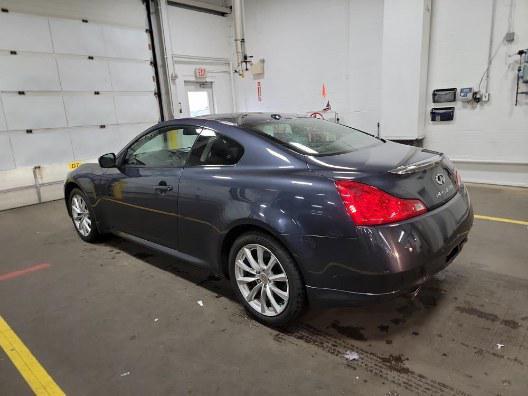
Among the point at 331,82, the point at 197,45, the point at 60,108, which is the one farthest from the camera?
the point at 197,45

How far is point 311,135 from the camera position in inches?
99.3

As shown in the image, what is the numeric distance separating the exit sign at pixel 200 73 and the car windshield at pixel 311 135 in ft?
19.8

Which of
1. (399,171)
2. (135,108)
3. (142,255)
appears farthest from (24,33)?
(399,171)

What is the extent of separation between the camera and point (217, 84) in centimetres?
877

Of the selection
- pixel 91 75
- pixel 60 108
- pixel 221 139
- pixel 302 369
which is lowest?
pixel 302 369

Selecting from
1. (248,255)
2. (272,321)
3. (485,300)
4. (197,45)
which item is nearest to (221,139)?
(248,255)

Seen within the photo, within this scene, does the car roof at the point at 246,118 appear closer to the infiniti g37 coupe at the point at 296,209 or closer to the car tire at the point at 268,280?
the infiniti g37 coupe at the point at 296,209

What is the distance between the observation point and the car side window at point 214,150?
237 centimetres

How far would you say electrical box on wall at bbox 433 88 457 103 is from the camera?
229 inches

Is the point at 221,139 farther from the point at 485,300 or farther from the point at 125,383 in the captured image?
the point at 485,300

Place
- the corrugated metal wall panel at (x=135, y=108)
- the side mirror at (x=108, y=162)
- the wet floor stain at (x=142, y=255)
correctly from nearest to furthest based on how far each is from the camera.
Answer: the side mirror at (x=108, y=162)
the wet floor stain at (x=142, y=255)
the corrugated metal wall panel at (x=135, y=108)

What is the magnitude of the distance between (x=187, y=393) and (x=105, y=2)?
285 inches

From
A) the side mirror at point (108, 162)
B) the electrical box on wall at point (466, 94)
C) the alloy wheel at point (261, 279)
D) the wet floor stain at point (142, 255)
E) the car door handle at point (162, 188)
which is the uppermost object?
the electrical box on wall at point (466, 94)

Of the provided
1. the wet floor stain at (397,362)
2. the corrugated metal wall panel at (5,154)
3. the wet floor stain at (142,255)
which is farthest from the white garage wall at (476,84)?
the corrugated metal wall panel at (5,154)
